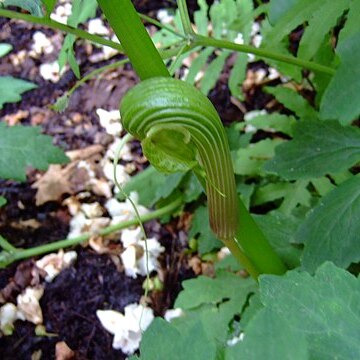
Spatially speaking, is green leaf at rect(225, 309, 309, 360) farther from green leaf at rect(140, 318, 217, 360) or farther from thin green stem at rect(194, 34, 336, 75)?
thin green stem at rect(194, 34, 336, 75)

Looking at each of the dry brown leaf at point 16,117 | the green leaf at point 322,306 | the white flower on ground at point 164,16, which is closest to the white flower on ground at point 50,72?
the dry brown leaf at point 16,117

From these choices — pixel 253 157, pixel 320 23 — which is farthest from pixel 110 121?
pixel 320 23

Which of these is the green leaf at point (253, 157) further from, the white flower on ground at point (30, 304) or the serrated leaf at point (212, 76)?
the white flower on ground at point (30, 304)

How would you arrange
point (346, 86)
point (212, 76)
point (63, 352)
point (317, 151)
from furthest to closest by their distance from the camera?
point (212, 76) < point (63, 352) < point (317, 151) < point (346, 86)

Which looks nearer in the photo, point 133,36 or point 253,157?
point 133,36

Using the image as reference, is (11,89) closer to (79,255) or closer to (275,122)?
(79,255)

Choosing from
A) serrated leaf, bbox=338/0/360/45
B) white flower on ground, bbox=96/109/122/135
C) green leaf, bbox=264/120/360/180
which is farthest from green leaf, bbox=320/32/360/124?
white flower on ground, bbox=96/109/122/135

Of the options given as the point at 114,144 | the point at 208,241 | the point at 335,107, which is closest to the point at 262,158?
the point at 208,241

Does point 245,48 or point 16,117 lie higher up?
point 245,48
